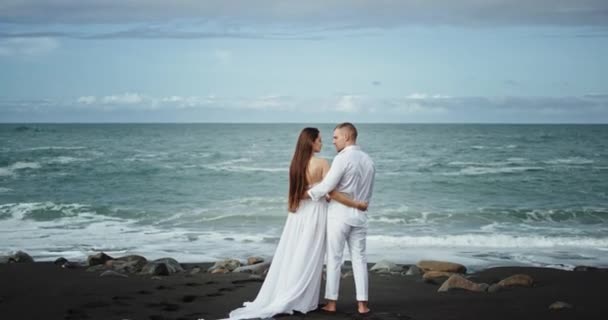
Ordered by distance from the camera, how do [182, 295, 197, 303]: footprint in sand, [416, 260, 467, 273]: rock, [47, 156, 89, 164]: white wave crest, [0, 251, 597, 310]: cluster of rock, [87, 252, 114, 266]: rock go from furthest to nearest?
[47, 156, 89, 164]: white wave crest
[87, 252, 114, 266]: rock
[416, 260, 467, 273]: rock
[0, 251, 597, 310]: cluster of rock
[182, 295, 197, 303]: footprint in sand

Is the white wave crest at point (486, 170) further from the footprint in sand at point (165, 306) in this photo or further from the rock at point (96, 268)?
the footprint in sand at point (165, 306)

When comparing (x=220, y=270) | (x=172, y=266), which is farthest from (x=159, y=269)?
(x=220, y=270)

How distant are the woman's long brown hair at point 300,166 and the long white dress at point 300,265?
11cm

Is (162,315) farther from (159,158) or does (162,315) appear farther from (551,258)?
(159,158)

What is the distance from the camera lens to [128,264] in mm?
12062

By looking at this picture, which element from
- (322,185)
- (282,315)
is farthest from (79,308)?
(322,185)

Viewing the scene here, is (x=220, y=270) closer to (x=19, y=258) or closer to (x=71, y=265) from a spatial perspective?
(x=71, y=265)

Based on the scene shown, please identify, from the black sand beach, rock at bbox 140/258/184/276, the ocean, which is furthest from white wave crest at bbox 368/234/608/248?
rock at bbox 140/258/184/276

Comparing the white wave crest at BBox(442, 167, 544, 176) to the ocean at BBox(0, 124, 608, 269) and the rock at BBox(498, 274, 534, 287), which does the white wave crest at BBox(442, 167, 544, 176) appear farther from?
the rock at BBox(498, 274, 534, 287)

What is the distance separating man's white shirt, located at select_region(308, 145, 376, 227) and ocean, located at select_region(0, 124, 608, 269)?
6.31 meters

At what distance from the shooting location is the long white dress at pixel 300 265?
8.34 m

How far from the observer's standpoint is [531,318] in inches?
339

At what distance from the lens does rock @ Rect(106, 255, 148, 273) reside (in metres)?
11.9

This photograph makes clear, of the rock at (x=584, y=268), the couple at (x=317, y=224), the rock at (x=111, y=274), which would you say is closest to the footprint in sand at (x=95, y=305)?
the couple at (x=317, y=224)
